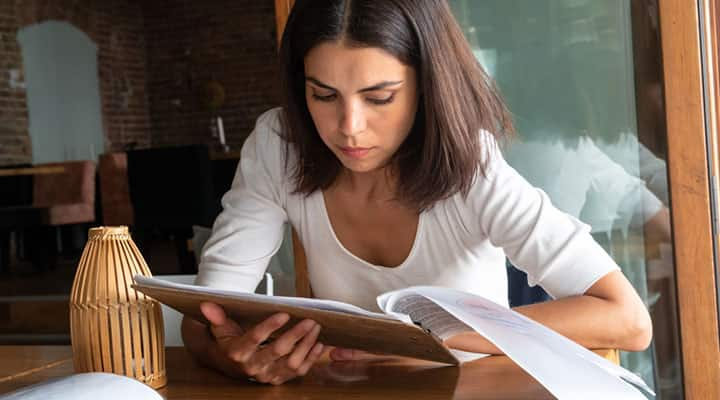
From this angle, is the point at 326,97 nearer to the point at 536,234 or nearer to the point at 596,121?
the point at 536,234

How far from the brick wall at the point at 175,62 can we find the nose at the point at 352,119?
7460 millimetres

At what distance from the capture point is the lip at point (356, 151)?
1122 millimetres

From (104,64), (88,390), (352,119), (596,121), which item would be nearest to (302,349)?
(88,390)

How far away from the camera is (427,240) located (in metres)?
1.21

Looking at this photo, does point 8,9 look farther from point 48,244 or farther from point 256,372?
point 256,372

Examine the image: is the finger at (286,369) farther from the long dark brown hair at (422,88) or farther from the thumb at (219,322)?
the long dark brown hair at (422,88)

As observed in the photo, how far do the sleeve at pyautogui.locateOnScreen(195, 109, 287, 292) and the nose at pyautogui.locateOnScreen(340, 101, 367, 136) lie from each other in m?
0.25

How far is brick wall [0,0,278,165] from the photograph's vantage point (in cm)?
880

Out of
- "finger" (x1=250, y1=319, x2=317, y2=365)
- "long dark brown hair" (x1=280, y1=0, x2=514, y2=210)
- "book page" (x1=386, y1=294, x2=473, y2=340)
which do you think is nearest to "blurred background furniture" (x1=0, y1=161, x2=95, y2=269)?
"long dark brown hair" (x1=280, y1=0, x2=514, y2=210)

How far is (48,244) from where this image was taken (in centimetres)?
639

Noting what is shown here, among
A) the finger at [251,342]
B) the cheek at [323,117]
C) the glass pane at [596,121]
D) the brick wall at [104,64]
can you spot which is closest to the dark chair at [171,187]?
the brick wall at [104,64]

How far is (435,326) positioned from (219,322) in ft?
0.72

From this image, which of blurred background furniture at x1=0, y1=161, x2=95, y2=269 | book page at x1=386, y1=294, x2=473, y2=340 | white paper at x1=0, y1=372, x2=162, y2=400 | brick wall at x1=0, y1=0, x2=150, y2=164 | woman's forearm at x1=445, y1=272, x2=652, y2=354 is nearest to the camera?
white paper at x1=0, y1=372, x2=162, y2=400

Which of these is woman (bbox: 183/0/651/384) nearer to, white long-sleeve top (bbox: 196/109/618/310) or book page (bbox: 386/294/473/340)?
white long-sleeve top (bbox: 196/109/618/310)
